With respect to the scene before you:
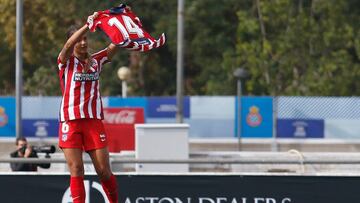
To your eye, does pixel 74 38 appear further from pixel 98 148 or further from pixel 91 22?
pixel 98 148

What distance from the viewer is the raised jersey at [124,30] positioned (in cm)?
879

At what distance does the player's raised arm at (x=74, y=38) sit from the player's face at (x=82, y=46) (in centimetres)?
10

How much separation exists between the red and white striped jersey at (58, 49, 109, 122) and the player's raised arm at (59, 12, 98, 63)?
0.35 feet

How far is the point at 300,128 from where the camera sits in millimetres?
33844

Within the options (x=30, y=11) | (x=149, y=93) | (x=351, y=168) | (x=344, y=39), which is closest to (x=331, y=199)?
(x=351, y=168)

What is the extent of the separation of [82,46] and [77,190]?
1.24 m

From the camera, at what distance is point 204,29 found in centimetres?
4688

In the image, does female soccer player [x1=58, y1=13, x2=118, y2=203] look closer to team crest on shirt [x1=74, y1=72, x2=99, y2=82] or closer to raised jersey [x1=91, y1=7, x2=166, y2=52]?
team crest on shirt [x1=74, y1=72, x2=99, y2=82]

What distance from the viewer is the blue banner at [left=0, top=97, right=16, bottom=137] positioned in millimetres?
33406

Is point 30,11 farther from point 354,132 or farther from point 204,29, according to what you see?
point 354,132

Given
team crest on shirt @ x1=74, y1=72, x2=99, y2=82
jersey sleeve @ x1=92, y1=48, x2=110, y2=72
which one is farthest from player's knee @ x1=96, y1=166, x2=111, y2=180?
jersey sleeve @ x1=92, y1=48, x2=110, y2=72

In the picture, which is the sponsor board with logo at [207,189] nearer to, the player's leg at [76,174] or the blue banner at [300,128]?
the player's leg at [76,174]

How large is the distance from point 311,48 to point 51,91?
42.4ft

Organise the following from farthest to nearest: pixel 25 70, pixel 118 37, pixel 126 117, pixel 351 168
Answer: pixel 25 70, pixel 126 117, pixel 351 168, pixel 118 37
